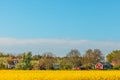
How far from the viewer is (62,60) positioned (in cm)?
7262

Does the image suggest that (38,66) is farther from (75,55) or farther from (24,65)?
(75,55)

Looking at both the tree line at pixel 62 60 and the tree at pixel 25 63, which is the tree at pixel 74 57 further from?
the tree at pixel 25 63

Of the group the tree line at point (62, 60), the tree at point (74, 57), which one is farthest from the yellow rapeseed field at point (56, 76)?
the tree at point (74, 57)

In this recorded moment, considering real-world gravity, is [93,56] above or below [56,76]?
above

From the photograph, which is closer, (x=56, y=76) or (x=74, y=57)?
(x=56, y=76)

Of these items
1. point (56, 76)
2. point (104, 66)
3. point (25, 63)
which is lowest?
point (56, 76)

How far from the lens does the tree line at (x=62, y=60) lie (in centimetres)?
6838

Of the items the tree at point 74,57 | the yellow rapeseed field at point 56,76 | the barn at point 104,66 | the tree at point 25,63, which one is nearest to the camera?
the yellow rapeseed field at point 56,76

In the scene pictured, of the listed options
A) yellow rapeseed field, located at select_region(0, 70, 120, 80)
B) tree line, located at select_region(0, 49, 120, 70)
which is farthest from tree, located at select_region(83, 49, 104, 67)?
yellow rapeseed field, located at select_region(0, 70, 120, 80)

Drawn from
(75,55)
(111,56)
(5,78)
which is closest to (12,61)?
(75,55)

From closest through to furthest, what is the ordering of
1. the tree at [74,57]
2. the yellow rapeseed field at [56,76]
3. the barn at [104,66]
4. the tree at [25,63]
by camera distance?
the yellow rapeseed field at [56,76] → the tree at [25,63] → the barn at [104,66] → the tree at [74,57]

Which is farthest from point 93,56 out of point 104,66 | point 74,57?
point 104,66

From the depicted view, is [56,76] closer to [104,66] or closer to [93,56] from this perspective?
[104,66]

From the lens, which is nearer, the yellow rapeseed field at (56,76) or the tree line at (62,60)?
the yellow rapeseed field at (56,76)
